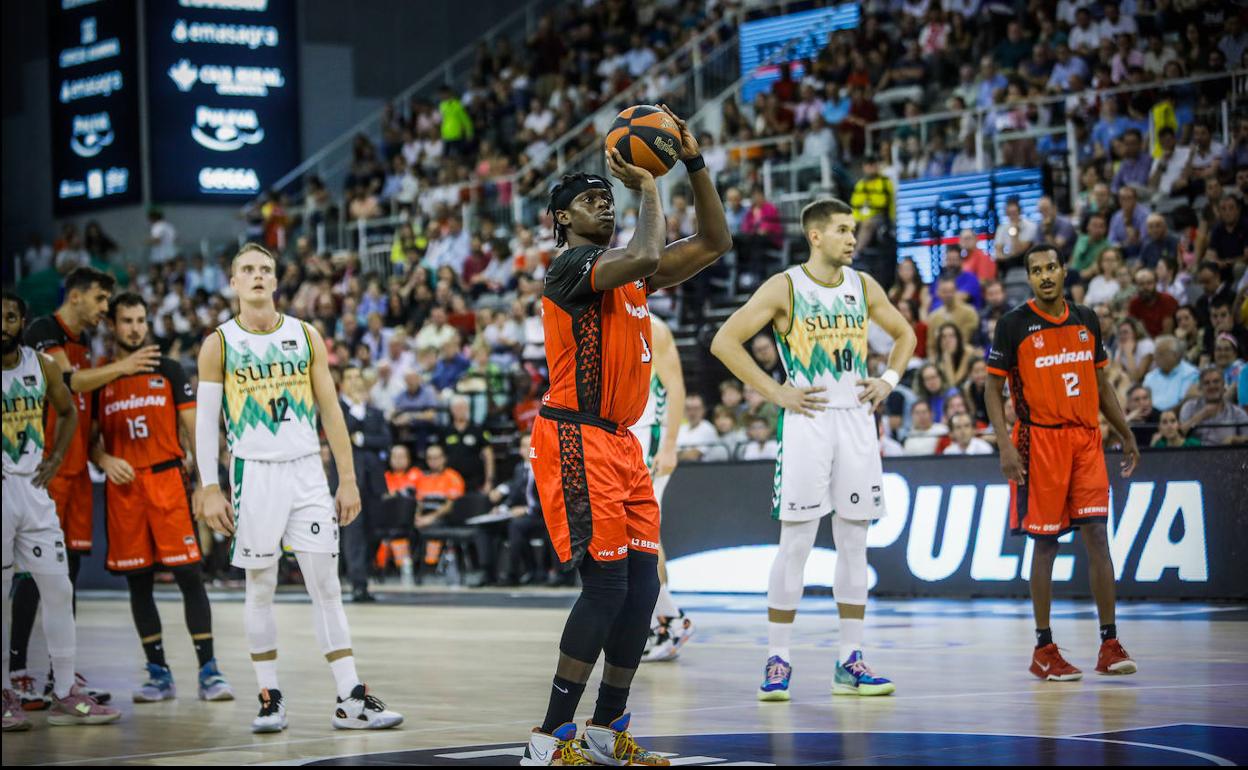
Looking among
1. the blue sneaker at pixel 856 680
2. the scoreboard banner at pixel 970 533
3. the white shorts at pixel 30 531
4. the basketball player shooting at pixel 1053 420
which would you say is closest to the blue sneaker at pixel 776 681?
the blue sneaker at pixel 856 680

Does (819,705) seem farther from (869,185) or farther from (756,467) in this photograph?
(869,185)

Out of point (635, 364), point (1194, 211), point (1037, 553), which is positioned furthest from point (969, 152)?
point (635, 364)

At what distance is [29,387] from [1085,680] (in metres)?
5.47

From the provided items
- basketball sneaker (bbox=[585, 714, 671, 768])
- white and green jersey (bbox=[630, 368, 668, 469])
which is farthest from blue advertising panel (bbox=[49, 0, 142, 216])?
basketball sneaker (bbox=[585, 714, 671, 768])

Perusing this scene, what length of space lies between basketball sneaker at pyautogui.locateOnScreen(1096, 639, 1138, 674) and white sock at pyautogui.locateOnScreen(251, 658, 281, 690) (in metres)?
4.14

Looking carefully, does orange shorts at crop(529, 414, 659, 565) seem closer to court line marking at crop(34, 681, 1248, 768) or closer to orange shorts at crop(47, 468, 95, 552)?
court line marking at crop(34, 681, 1248, 768)

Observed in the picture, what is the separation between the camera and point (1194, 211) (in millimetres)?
16062

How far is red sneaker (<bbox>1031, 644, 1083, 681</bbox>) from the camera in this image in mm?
7844

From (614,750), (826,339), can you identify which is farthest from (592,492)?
(826,339)

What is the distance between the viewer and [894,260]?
18438mm

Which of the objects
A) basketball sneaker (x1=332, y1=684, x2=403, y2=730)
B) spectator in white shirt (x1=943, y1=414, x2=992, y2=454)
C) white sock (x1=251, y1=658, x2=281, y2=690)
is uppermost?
spectator in white shirt (x1=943, y1=414, x2=992, y2=454)

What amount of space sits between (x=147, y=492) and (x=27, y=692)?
1207 mm

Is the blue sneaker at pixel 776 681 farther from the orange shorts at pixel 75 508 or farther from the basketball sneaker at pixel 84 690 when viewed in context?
the orange shorts at pixel 75 508

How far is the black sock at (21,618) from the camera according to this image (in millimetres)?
8469
